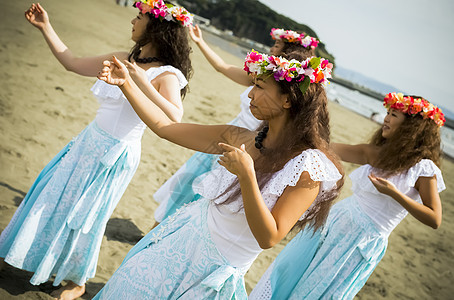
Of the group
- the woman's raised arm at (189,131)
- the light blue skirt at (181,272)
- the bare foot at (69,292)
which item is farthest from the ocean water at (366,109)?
the light blue skirt at (181,272)

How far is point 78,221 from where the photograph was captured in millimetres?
2654

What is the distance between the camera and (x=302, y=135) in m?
1.74

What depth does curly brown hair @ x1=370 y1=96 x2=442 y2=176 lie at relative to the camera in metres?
3.08

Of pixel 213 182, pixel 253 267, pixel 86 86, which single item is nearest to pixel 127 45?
pixel 86 86

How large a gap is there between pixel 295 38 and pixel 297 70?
7.65ft

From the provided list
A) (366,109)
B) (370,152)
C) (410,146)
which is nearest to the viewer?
(410,146)

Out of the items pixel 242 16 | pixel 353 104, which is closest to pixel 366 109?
pixel 353 104

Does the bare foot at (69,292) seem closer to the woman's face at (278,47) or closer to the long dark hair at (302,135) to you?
the long dark hair at (302,135)

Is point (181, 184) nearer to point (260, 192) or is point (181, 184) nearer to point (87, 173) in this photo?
point (87, 173)

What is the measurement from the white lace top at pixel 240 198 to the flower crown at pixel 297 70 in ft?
1.13

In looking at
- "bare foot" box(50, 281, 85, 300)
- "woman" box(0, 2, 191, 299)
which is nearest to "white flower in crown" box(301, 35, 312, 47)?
"woman" box(0, 2, 191, 299)

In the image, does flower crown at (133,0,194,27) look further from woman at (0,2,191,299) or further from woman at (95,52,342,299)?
woman at (95,52,342,299)

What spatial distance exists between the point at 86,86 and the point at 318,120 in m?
6.46

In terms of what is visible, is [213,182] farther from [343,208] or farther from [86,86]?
[86,86]
